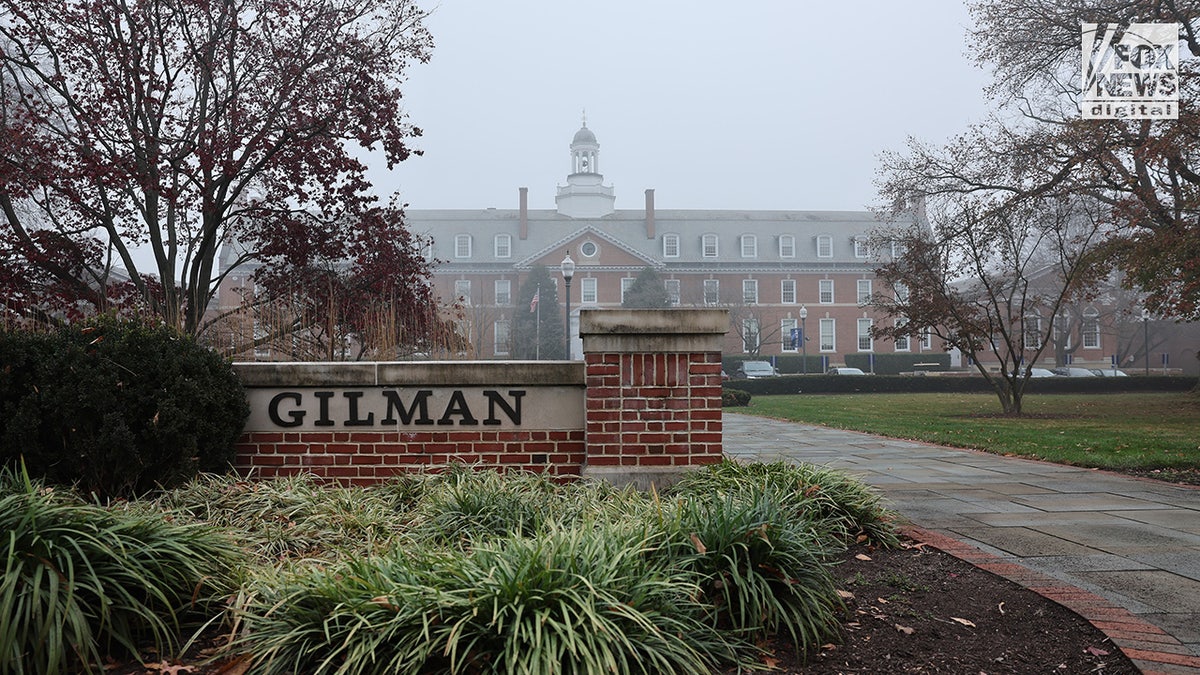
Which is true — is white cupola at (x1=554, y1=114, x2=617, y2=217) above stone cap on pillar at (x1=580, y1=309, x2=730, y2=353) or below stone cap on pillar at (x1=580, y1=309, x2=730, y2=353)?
above

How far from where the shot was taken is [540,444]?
6.17 m

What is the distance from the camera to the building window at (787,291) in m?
70.2

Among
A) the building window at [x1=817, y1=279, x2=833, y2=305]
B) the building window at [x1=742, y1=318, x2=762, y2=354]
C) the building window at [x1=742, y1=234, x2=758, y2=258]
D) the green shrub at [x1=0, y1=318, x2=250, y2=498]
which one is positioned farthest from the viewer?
the building window at [x1=742, y1=234, x2=758, y2=258]

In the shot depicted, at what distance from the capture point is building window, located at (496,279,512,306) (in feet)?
213

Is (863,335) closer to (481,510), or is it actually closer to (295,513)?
(481,510)

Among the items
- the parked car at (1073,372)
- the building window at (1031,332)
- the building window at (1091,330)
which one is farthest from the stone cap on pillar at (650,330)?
the building window at (1091,330)

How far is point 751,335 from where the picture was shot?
5816cm

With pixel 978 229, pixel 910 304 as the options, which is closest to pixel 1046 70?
pixel 978 229

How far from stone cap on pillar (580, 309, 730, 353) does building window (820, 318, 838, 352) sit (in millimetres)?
64818

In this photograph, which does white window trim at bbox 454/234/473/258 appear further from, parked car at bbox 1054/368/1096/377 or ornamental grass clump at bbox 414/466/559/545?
ornamental grass clump at bbox 414/466/559/545

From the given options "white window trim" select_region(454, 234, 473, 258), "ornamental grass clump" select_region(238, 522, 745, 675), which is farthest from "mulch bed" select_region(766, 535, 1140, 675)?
"white window trim" select_region(454, 234, 473, 258)

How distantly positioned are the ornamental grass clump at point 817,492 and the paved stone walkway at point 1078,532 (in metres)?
0.33

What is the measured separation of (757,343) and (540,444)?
57.0 m

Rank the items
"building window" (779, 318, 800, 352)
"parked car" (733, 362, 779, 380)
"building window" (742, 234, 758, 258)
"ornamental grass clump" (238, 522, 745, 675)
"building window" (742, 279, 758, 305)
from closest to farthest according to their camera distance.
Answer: "ornamental grass clump" (238, 522, 745, 675) < "parked car" (733, 362, 779, 380) < "building window" (779, 318, 800, 352) < "building window" (742, 279, 758, 305) < "building window" (742, 234, 758, 258)
